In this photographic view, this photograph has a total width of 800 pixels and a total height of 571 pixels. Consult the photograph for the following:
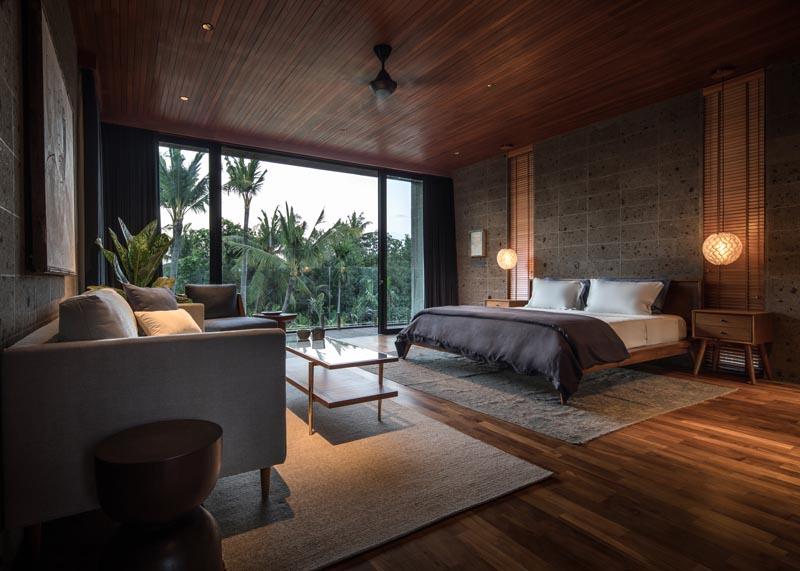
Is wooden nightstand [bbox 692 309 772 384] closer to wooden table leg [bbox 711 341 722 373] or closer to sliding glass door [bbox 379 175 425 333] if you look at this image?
wooden table leg [bbox 711 341 722 373]

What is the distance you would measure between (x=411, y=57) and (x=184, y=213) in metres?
3.72

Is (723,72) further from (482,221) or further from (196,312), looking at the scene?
(196,312)

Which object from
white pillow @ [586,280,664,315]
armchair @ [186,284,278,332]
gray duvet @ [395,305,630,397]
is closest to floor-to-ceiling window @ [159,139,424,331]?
armchair @ [186,284,278,332]

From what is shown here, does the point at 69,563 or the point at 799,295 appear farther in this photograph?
the point at 799,295

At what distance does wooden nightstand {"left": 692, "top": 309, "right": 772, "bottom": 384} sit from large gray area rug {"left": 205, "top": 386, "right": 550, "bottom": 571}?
9.38 ft

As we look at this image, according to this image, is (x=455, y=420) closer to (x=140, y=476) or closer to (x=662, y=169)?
(x=140, y=476)

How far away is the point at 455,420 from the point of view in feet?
9.07

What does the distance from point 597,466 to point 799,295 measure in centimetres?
310

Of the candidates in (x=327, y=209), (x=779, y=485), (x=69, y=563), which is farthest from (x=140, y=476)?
(x=327, y=209)

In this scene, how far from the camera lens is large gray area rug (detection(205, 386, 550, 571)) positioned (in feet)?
4.87

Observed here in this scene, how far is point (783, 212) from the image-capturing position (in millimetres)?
3781

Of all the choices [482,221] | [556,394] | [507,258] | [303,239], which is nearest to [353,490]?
[556,394]

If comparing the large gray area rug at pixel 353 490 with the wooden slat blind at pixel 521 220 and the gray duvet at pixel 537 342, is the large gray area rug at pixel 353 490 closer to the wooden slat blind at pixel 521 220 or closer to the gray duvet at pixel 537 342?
→ the gray duvet at pixel 537 342

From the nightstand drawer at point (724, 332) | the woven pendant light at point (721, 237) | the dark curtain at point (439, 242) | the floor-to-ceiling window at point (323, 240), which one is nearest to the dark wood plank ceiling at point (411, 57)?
the woven pendant light at point (721, 237)
